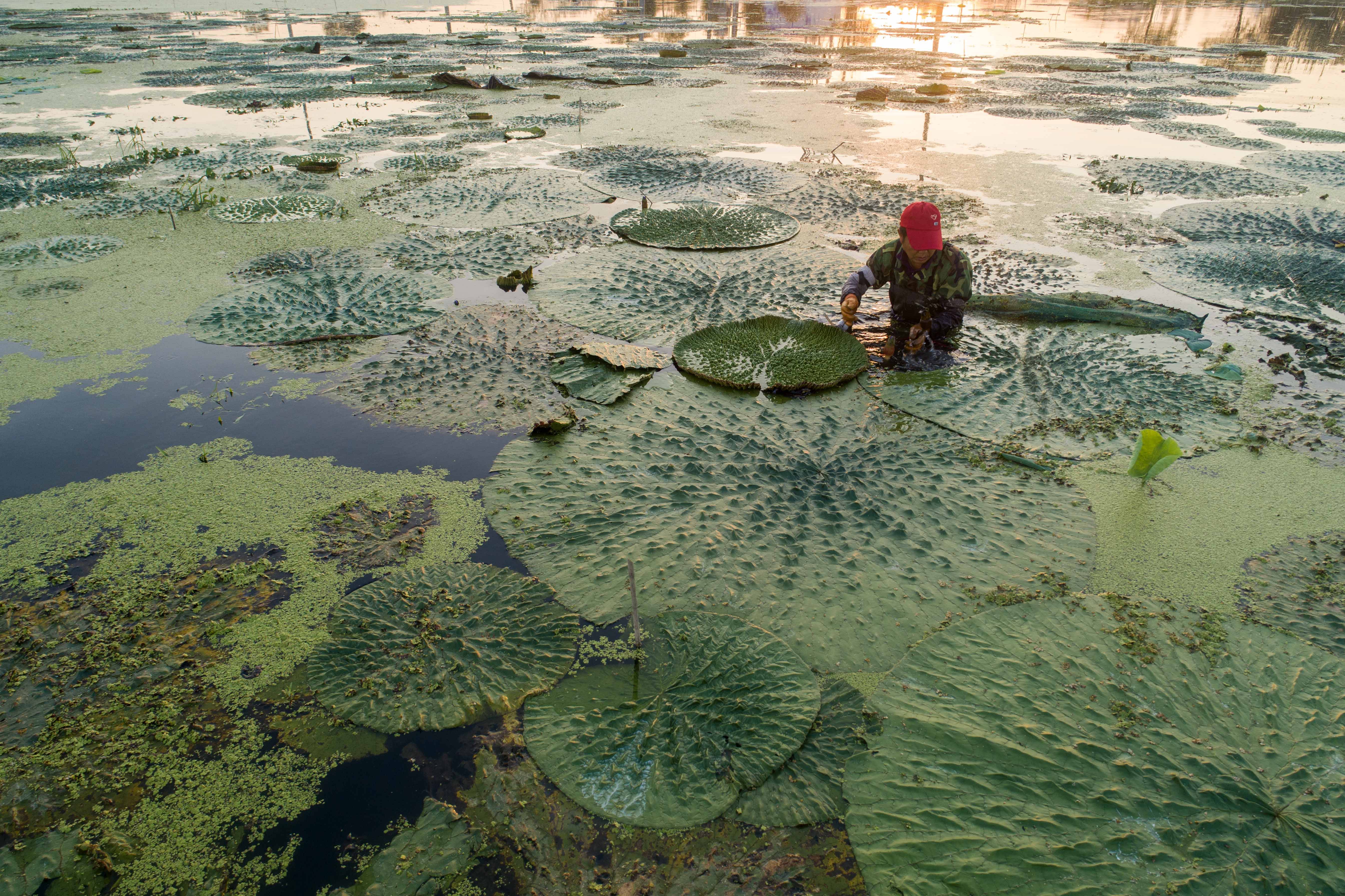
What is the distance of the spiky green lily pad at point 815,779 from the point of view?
1464 millimetres

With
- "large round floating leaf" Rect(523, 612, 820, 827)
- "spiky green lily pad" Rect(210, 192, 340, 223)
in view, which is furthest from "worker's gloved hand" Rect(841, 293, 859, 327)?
"spiky green lily pad" Rect(210, 192, 340, 223)

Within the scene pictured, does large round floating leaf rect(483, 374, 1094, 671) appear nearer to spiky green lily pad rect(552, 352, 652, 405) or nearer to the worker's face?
spiky green lily pad rect(552, 352, 652, 405)

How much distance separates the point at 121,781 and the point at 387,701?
0.56 m

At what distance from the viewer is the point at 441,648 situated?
1.81 metres

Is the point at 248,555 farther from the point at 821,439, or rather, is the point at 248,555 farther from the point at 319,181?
the point at 319,181

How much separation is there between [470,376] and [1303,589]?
3.02 meters

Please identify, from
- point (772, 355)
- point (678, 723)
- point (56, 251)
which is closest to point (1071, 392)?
point (772, 355)

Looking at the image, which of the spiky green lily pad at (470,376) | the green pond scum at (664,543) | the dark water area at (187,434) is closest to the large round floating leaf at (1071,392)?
the green pond scum at (664,543)

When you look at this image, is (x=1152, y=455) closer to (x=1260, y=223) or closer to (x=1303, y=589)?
(x=1303, y=589)

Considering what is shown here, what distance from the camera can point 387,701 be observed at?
168cm

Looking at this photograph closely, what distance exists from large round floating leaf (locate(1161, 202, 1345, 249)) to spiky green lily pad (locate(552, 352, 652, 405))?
4.01m

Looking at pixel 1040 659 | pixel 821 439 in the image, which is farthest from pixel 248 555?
pixel 1040 659

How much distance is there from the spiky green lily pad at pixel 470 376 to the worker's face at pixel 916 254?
5.17ft

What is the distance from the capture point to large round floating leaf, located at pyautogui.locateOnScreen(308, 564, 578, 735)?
168 cm
